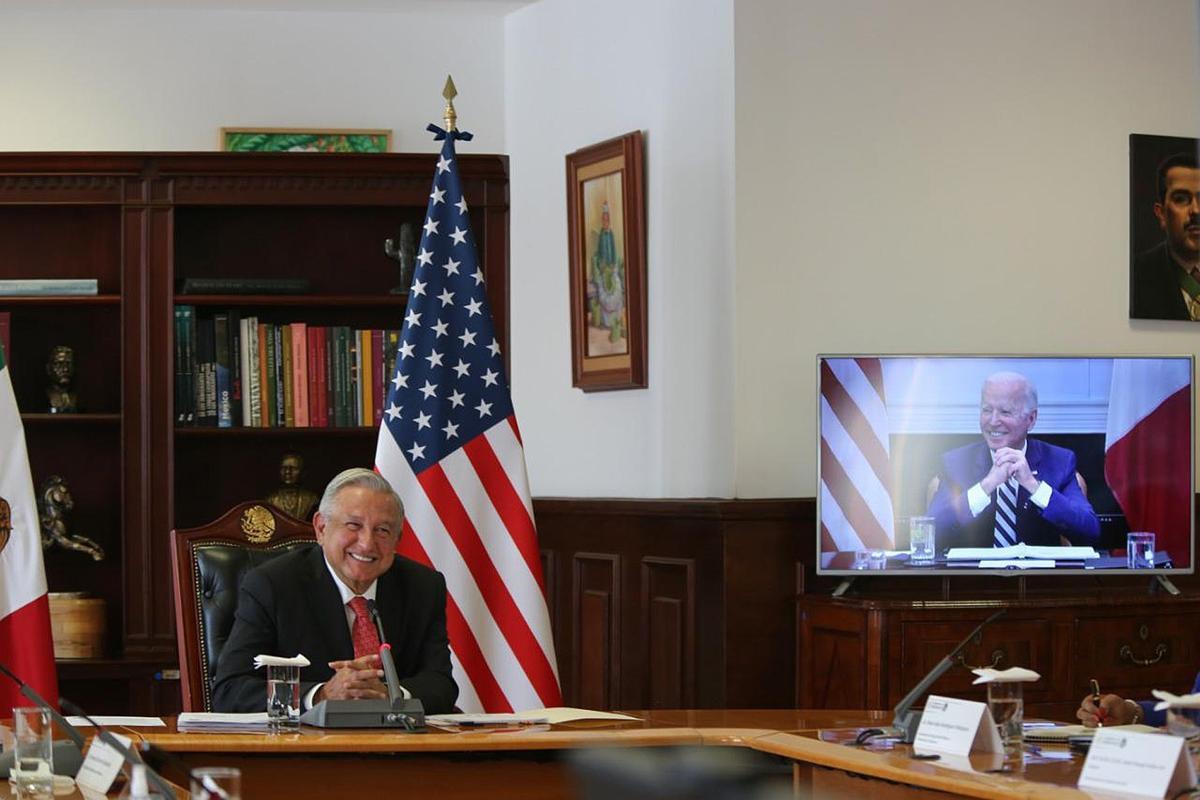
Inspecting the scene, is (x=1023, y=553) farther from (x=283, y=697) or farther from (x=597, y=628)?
(x=283, y=697)

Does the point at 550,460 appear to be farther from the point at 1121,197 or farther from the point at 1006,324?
the point at 1121,197

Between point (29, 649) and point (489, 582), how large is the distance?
3.84 ft

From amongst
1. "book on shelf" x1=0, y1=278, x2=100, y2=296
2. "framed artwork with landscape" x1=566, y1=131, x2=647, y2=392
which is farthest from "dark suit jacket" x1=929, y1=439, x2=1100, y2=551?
"book on shelf" x1=0, y1=278, x2=100, y2=296

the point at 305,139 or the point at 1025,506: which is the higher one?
the point at 305,139

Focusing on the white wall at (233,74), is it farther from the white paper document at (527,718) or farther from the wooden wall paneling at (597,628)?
the white paper document at (527,718)

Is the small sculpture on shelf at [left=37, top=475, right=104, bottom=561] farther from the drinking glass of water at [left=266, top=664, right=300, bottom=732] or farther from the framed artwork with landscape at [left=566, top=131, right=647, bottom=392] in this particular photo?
the drinking glass of water at [left=266, top=664, right=300, bottom=732]

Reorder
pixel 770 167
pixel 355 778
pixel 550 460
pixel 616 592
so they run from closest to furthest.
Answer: pixel 355 778
pixel 770 167
pixel 616 592
pixel 550 460

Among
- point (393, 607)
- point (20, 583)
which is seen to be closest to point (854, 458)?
point (393, 607)

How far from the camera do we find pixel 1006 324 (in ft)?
16.8

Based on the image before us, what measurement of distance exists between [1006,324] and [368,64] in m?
2.39

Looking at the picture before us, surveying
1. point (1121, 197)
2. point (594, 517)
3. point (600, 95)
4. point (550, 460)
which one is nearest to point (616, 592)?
point (594, 517)

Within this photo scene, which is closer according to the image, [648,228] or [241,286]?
[648,228]

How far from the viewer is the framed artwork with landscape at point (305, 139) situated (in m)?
5.92

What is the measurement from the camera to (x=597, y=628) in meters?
5.30
